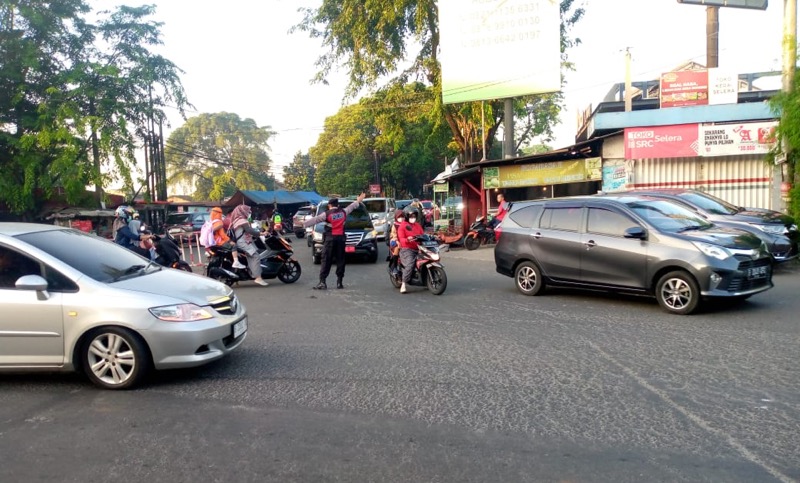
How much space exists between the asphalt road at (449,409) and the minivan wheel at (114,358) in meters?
0.13

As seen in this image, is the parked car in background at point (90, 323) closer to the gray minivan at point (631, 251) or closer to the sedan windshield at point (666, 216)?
the gray minivan at point (631, 251)

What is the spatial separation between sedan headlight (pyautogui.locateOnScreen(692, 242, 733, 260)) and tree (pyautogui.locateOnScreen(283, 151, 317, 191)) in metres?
64.9

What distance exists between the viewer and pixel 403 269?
36.5 ft

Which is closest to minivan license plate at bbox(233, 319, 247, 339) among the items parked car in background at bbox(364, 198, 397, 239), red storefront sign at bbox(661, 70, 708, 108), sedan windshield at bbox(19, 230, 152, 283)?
sedan windshield at bbox(19, 230, 152, 283)

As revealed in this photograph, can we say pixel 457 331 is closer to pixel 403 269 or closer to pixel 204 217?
pixel 403 269

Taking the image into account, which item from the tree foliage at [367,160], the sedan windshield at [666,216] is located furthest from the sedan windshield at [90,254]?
the tree foliage at [367,160]

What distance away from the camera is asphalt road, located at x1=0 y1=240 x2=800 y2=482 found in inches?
146

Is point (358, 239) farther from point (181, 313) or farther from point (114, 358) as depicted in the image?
point (114, 358)

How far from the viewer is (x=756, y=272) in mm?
7922

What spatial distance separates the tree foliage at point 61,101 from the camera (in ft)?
93.7

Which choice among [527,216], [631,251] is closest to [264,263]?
[527,216]

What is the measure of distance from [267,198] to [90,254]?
38.7 m

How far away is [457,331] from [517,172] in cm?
1340

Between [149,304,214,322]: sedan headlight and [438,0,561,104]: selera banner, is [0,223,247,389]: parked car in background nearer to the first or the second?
[149,304,214,322]: sedan headlight
